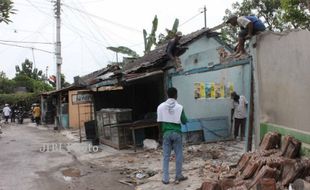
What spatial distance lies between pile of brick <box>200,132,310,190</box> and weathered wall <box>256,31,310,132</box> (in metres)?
0.43

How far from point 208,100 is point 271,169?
8764 millimetres

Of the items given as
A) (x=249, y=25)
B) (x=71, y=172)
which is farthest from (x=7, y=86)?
(x=249, y=25)

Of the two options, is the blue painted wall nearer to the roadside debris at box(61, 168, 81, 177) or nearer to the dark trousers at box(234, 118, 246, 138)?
the dark trousers at box(234, 118, 246, 138)

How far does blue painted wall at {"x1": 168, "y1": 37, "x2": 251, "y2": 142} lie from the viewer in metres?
14.1

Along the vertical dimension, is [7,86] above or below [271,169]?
above

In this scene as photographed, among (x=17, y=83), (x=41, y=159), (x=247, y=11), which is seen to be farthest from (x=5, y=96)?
(x=41, y=159)

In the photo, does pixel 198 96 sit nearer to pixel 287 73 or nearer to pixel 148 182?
pixel 148 182

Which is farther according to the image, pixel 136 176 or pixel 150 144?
pixel 150 144

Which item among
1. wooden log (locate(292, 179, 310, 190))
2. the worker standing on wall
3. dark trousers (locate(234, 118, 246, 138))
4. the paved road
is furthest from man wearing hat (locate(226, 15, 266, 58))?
dark trousers (locate(234, 118, 246, 138))

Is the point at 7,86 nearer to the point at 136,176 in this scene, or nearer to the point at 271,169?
the point at 136,176

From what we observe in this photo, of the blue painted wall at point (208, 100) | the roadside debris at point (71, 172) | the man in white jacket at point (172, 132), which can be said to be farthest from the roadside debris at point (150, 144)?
the man in white jacket at point (172, 132)

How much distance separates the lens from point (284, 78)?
7.38 m

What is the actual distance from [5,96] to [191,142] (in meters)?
35.9

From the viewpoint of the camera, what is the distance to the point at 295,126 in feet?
23.2
